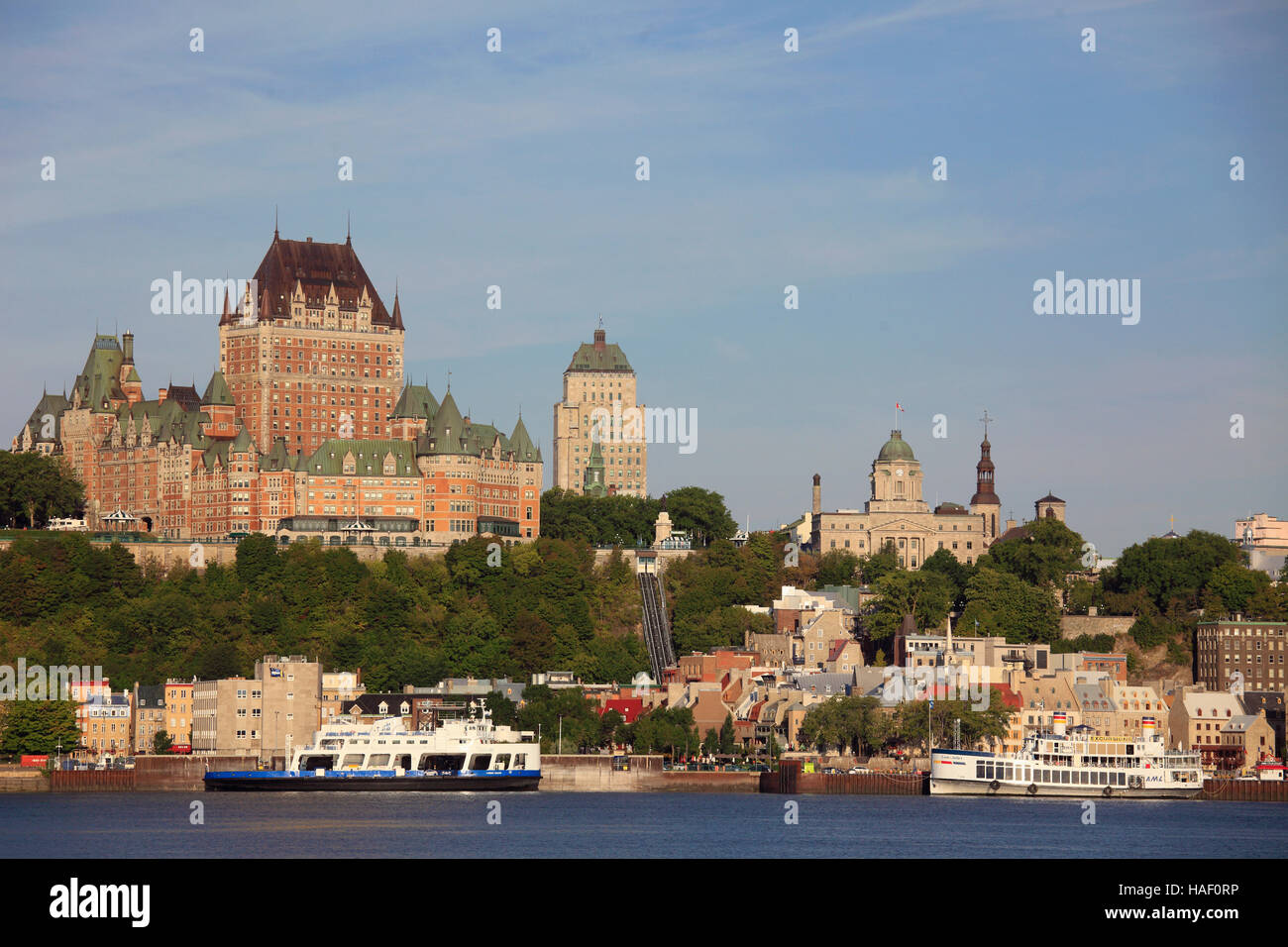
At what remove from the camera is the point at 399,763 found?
116 meters

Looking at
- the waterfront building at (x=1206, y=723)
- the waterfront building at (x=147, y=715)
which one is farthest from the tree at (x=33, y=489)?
the waterfront building at (x=1206, y=723)

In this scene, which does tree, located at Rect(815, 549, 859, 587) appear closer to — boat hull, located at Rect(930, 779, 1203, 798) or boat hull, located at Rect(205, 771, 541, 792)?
boat hull, located at Rect(930, 779, 1203, 798)

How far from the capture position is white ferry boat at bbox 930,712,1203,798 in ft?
373

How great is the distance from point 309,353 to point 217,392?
884 cm

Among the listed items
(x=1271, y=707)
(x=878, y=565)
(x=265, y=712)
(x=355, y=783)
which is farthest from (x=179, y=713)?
(x=1271, y=707)

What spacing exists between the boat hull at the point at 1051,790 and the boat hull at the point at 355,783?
2315 centimetres

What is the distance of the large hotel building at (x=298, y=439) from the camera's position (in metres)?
164

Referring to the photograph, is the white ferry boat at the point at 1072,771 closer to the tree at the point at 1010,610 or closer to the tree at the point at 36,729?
the tree at the point at 1010,610

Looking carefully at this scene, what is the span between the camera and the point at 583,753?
127312mm

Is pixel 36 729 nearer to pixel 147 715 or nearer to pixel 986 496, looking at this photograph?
pixel 147 715

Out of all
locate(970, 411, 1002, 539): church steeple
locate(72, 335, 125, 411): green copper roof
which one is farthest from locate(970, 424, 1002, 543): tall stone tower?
locate(72, 335, 125, 411): green copper roof

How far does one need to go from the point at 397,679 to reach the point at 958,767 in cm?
4001
